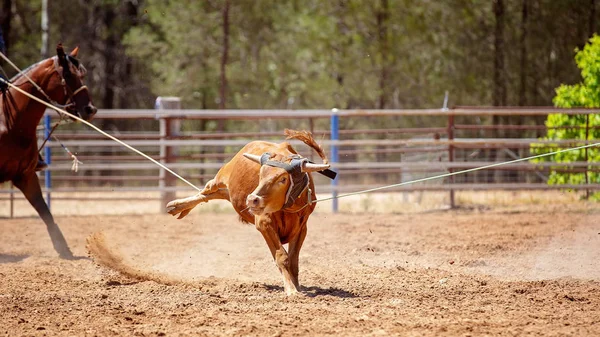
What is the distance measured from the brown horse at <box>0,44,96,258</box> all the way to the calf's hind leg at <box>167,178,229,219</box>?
1589mm

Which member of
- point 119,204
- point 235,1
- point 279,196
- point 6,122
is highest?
point 235,1

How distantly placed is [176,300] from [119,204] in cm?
1032

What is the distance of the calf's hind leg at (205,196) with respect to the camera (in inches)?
269

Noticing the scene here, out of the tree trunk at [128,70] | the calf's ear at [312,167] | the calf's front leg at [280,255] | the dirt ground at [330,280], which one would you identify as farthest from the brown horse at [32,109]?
the tree trunk at [128,70]

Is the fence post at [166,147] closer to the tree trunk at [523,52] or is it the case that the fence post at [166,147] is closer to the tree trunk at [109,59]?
the tree trunk at [523,52]

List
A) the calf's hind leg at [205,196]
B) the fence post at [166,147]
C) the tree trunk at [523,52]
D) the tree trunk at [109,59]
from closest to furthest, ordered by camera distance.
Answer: the calf's hind leg at [205,196], the fence post at [166,147], the tree trunk at [523,52], the tree trunk at [109,59]

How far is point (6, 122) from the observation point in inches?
307

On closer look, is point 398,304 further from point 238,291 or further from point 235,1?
Answer: point 235,1

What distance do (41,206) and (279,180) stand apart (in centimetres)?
379

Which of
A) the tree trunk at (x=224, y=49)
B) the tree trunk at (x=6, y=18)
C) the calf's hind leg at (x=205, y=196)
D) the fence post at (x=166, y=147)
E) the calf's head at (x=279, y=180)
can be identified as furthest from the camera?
the tree trunk at (x=6, y=18)

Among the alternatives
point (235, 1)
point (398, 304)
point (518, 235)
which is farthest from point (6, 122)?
point (235, 1)

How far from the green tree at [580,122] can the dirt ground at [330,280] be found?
84.5 inches

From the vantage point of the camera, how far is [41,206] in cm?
816

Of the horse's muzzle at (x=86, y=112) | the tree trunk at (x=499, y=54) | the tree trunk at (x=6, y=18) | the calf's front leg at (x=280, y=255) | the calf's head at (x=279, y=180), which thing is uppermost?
the tree trunk at (x=6, y=18)
